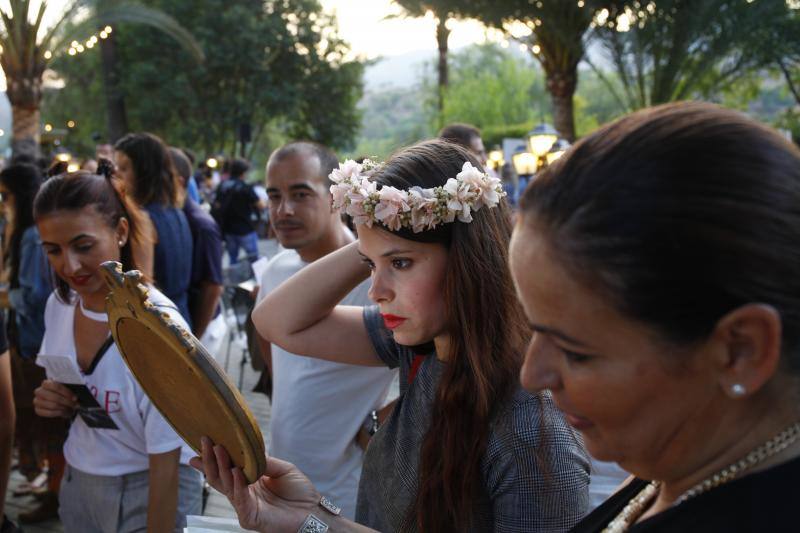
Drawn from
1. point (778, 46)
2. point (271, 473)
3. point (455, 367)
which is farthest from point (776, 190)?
point (778, 46)

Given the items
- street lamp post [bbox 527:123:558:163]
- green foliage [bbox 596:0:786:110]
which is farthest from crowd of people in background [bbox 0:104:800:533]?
green foliage [bbox 596:0:786:110]

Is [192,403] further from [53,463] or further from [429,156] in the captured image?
[53,463]

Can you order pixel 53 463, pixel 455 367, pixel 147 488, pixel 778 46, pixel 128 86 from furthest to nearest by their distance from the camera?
pixel 128 86 < pixel 778 46 < pixel 53 463 < pixel 147 488 < pixel 455 367

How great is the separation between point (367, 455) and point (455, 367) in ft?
1.31

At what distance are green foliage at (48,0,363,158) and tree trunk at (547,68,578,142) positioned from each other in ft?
48.6

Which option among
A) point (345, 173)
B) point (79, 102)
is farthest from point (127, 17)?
point (79, 102)

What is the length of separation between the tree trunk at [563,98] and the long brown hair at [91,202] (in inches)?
498

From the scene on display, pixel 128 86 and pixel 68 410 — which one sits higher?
pixel 128 86

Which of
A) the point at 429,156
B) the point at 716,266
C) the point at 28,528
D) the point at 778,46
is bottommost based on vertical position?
the point at 28,528

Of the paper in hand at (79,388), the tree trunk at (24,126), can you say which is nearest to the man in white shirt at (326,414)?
the paper in hand at (79,388)

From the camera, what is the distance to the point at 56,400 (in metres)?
2.42

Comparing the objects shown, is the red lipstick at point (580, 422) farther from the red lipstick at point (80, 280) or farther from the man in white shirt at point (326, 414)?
the red lipstick at point (80, 280)

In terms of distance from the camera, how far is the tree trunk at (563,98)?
575 inches

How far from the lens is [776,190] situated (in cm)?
85
